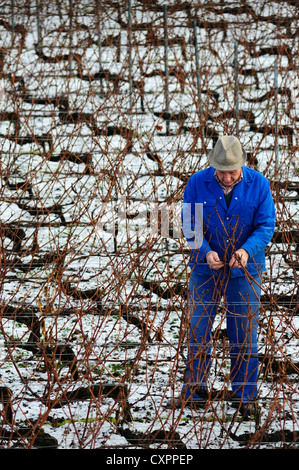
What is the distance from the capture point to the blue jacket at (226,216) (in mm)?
3068

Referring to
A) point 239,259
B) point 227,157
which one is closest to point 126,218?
point 227,157

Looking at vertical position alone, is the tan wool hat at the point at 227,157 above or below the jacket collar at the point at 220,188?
above

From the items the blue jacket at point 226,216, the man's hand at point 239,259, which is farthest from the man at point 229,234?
the man's hand at point 239,259

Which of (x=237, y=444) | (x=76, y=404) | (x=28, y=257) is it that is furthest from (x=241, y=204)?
(x=28, y=257)

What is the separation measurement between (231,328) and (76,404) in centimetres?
97

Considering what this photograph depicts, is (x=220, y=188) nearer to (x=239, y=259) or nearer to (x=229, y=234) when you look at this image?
(x=229, y=234)

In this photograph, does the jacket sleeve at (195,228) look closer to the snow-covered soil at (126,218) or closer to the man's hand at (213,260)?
the man's hand at (213,260)

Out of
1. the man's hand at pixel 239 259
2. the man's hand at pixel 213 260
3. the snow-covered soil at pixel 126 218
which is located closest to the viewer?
the man's hand at pixel 239 259

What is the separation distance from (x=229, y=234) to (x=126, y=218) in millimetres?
1554

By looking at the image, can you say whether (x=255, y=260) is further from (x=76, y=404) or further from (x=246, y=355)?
(x=76, y=404)

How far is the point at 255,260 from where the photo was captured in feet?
10.2

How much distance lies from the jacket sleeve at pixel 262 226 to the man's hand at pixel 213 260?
136mm

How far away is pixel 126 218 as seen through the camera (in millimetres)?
4547

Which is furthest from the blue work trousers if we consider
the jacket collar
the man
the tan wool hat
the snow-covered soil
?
the tan wool hat
